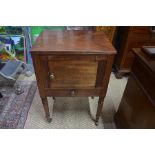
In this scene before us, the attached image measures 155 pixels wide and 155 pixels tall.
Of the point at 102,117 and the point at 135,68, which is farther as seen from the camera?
the point at 102,117

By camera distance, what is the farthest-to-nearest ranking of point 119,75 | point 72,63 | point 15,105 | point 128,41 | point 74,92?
point 119,75 → point 128,41 → point 15,105 → point 74,92 → point 72,63

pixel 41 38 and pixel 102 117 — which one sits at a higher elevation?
pixel 41 38

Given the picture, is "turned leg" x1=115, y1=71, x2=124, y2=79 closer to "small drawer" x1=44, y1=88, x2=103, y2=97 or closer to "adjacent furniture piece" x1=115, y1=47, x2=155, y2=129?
"adjacent furniture piece" x1=115, y1=47, x2=155, y2=129

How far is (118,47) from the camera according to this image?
1.88 m

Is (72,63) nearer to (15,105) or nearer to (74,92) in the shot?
(74,92)

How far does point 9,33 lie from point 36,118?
51.6 inches

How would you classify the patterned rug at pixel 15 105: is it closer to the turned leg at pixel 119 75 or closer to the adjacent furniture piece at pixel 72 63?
the adjacent furniture piece at pixel 72 63

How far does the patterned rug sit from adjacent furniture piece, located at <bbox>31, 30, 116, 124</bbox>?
495 millimetres

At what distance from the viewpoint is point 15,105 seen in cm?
147

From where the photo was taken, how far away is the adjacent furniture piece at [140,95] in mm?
746

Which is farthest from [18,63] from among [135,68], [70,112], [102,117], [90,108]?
[135,68]

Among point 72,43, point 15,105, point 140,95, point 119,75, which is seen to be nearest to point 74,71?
point 72,43

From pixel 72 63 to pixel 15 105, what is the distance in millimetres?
979
